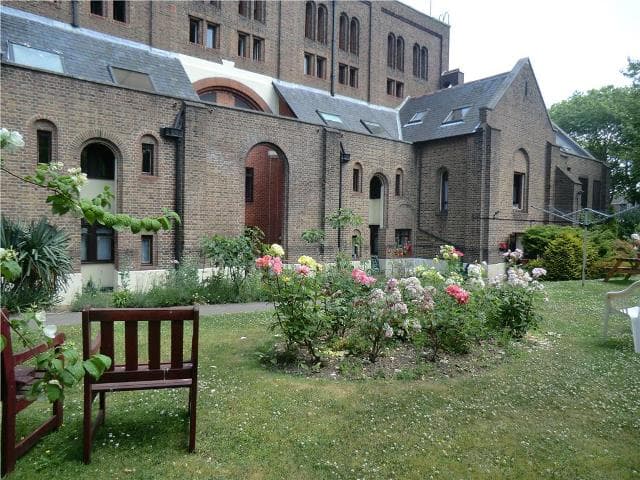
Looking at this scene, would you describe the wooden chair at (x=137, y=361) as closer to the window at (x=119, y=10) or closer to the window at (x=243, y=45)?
the window at (x=119, y=10)

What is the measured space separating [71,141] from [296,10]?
14472 mm

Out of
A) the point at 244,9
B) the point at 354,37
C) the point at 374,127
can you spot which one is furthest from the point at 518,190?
the point at 244,9

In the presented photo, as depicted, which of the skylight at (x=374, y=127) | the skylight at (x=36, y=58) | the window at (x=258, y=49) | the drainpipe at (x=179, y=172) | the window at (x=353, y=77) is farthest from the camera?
the window at (x=353, y=77)

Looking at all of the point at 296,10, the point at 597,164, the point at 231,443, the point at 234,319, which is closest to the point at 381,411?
the point at 231,443

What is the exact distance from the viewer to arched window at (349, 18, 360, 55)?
25.5 meters

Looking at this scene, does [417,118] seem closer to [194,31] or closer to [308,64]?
[308,64]

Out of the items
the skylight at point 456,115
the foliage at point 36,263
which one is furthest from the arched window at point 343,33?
the foliage at point 36,263

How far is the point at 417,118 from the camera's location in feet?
81.9

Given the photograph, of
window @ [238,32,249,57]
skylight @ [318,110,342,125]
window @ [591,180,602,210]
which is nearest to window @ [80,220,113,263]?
skylight @ [318,110,342,125]

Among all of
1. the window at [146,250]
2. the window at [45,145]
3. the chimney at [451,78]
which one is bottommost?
the window at [146,250]

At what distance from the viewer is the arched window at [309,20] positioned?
23.4 m

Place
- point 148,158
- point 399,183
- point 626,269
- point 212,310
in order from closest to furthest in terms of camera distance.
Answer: point 212,310 < point 148,158 < point 626,269 < point 399,183

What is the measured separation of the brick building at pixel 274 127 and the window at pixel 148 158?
0.04 m

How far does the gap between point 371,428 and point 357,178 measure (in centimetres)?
1687
